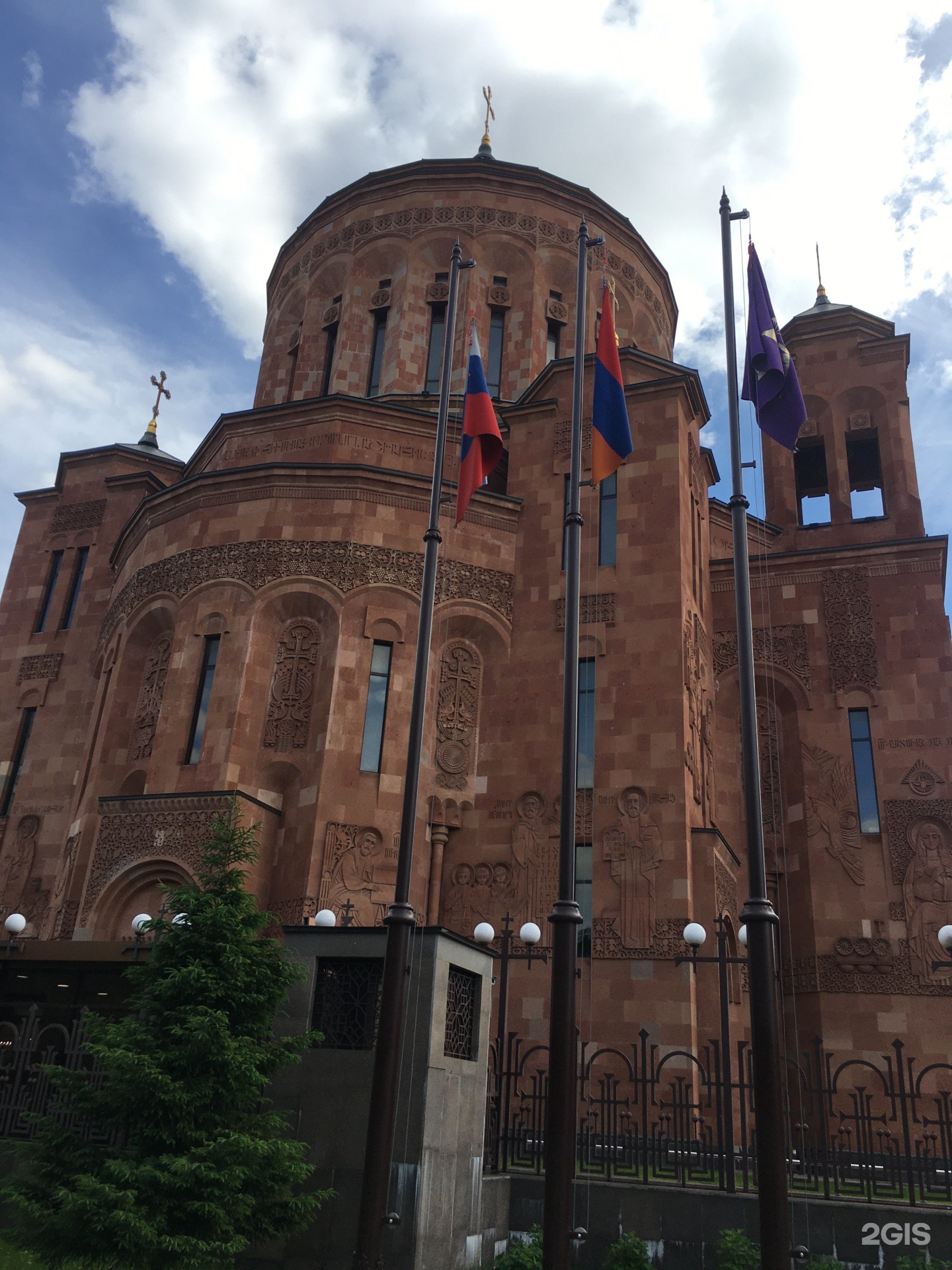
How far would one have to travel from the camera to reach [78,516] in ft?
93.6

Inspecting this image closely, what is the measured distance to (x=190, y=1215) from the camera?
340 inches

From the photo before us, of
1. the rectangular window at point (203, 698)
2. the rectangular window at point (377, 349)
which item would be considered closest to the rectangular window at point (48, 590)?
the rectangular window at point (203, 698)

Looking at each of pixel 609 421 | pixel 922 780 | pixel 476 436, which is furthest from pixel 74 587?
pixel 922 780

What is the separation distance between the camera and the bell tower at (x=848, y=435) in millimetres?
25578

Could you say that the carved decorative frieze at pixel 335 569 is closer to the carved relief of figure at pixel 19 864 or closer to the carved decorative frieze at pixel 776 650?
the carved decorative frieze at pixel 776 650

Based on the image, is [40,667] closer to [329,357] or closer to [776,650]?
[329,357]

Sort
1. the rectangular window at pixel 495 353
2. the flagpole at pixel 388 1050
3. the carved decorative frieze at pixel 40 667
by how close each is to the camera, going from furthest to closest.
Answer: the rectangular window at pixel 495 353, the carved decorative frieze at pixel 40 667, the flagpole at pixel 388 1050

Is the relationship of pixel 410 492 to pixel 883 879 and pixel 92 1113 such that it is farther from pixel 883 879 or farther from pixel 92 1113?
pixel 92 1113

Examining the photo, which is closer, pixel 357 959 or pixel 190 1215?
pixel 190 1215

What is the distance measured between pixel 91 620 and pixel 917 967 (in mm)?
20674

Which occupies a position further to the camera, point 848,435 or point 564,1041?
point 848,435

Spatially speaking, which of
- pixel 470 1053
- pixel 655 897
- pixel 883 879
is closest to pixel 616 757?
pixel 655 897

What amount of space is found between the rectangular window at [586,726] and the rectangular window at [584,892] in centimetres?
116

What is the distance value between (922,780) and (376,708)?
36.4 ft
